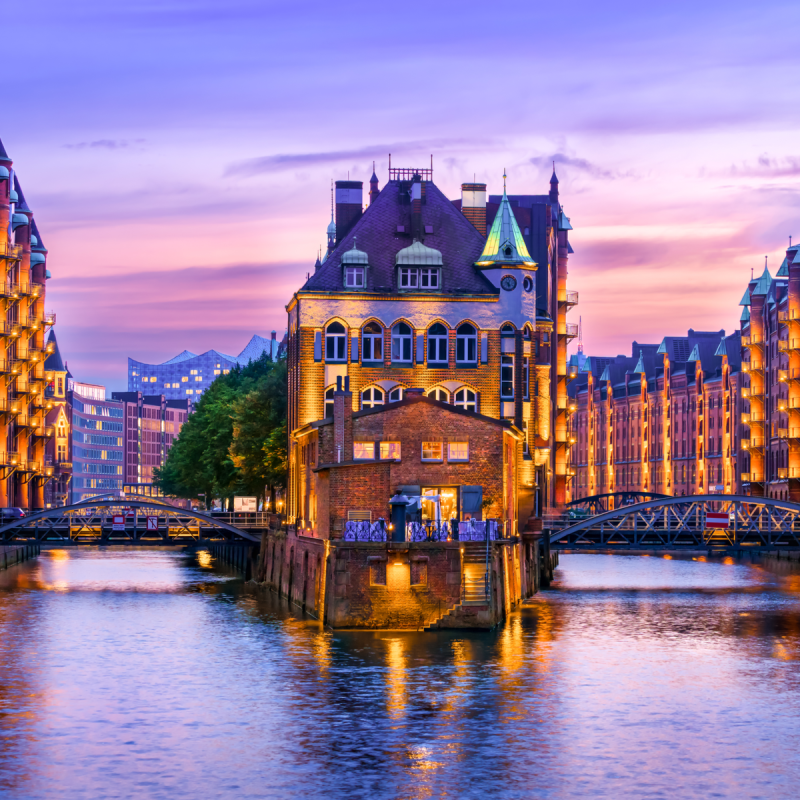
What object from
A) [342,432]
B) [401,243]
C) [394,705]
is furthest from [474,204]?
[394,705]

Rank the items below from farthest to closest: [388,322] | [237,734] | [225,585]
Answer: [225,585] < [388,322] < [237,734]

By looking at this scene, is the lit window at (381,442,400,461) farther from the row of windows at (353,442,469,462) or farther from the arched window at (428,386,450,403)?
the arched window at (428,386,450,403)

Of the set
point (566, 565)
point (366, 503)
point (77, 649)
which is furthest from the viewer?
point (566, 565)

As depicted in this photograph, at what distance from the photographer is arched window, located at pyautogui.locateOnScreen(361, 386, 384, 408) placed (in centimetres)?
9394

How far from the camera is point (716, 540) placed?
107500 mm

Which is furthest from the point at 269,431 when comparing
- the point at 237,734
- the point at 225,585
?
the point at 237,734

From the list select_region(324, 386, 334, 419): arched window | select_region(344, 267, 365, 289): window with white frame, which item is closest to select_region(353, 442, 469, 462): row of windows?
select_region(324, 386, 334, 419): arched window

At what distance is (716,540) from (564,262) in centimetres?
4861

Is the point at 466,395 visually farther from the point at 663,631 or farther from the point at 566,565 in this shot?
the point at 566,565

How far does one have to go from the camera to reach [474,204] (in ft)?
338

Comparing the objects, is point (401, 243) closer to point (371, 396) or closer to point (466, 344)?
point (466, 344)

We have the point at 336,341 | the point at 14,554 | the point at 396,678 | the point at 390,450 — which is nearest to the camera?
the point at 396,678

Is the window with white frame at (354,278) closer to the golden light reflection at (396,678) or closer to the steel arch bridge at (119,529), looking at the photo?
→ the steel arch bridge at (119,529)

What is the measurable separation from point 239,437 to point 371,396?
62.2 feet
